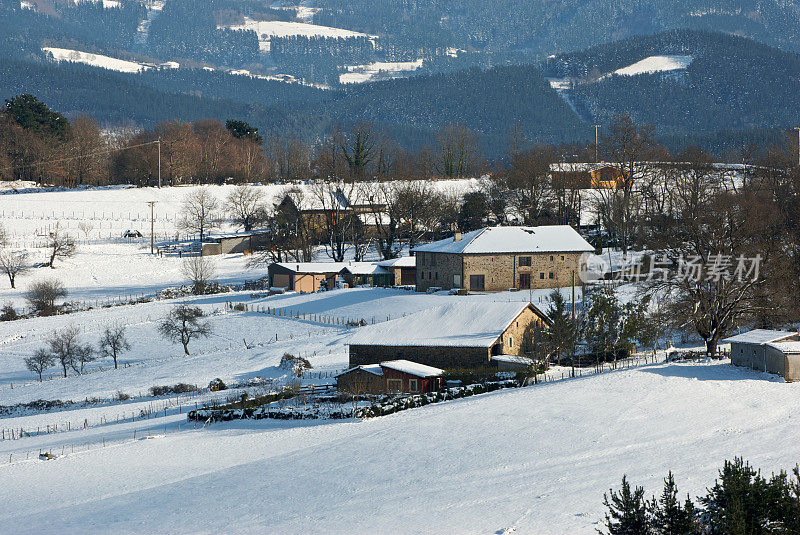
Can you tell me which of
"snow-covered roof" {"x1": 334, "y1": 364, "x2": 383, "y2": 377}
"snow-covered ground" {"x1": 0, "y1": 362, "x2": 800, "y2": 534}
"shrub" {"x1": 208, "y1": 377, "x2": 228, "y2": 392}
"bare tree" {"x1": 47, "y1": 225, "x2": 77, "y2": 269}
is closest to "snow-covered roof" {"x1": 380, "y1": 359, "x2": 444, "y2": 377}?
"snow-covered roof" {"x1": 334, "y1": 364, "x2": 383, "y2": 377}

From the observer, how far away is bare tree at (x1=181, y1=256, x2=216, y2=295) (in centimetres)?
7188

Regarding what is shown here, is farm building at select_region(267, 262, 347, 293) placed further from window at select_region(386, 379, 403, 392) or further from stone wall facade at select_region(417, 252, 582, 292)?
window at select_region(386, 379, 403, 392)

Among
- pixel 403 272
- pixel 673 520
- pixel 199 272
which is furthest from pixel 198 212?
pixel 673 520

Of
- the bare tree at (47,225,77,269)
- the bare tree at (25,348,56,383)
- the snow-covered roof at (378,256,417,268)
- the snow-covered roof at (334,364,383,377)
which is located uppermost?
the bare tree at (47,225,77,269)

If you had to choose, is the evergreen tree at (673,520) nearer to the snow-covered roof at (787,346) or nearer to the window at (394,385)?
the snow-covered roof at (787,346)

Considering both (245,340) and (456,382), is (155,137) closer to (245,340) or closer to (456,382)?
(245,340)

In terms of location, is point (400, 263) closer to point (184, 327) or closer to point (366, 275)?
point (366, 275)

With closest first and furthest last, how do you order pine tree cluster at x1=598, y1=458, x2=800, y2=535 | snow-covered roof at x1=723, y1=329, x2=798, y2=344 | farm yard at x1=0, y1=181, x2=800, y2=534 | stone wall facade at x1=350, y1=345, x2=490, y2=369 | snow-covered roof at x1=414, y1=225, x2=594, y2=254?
1. pine tree cluster at x1=598, y1=458, x2=800, y2=535
2. farm yard at x1=0, y1=181, x2=800, y2=534
3. snow-covered roof at x1=723, y1=329, x2=798, y2=344
4. stone wall facade at x1=350, y1=345, x2=490, y2=369
5. snow-covered roof at x1=414, y1=225, x2=594, y2=254

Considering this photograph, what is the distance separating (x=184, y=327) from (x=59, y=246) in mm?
33471

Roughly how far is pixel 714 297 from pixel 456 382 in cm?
1290

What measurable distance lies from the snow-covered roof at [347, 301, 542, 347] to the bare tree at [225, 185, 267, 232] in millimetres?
46175

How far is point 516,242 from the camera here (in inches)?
2657

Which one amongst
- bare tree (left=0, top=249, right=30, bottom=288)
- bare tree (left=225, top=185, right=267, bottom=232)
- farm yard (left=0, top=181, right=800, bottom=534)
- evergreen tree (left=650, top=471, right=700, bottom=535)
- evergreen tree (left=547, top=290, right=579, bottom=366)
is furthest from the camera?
bare tree (left=225, top=185, right=267, bottom=232)

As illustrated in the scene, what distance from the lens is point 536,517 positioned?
2277 centimetres
